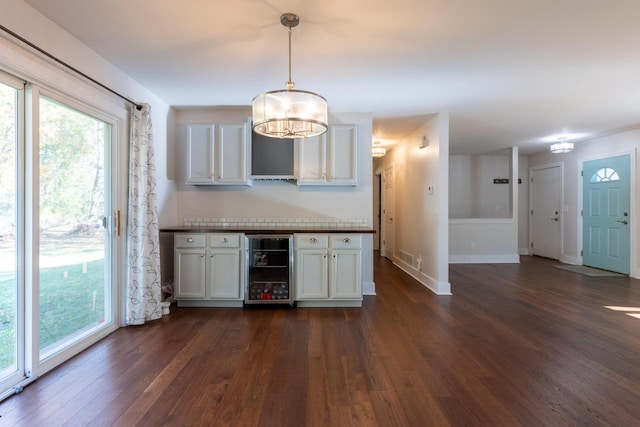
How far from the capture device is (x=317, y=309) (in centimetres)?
362

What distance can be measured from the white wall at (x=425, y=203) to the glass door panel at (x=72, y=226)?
3.77 meters

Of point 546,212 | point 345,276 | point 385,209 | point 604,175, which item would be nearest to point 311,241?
point 345,276

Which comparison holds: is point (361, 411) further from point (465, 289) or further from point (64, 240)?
point (465, 289)

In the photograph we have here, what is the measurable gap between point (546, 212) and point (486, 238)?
5.46ft

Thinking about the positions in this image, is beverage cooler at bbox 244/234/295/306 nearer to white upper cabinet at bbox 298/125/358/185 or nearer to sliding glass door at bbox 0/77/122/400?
white upper cabinet at bbox 298/125/358/185

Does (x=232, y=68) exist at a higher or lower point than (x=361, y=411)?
higher

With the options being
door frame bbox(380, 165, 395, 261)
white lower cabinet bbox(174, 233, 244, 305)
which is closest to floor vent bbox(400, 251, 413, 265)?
door frame bbox(380, 165, 395, 261)

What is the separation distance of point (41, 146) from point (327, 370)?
100 inches

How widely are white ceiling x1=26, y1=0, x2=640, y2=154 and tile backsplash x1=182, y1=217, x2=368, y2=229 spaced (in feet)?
4.76

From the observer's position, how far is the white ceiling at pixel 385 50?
2.08 meters

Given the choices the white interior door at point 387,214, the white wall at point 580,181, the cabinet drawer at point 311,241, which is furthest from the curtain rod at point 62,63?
the white wall at point 580,181

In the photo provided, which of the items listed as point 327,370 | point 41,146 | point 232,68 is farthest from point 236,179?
point 327,370

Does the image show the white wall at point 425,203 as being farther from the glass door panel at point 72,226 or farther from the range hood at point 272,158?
the glass door panel at point 72,226

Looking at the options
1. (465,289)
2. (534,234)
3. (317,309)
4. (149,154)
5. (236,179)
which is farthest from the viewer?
(534,234)
